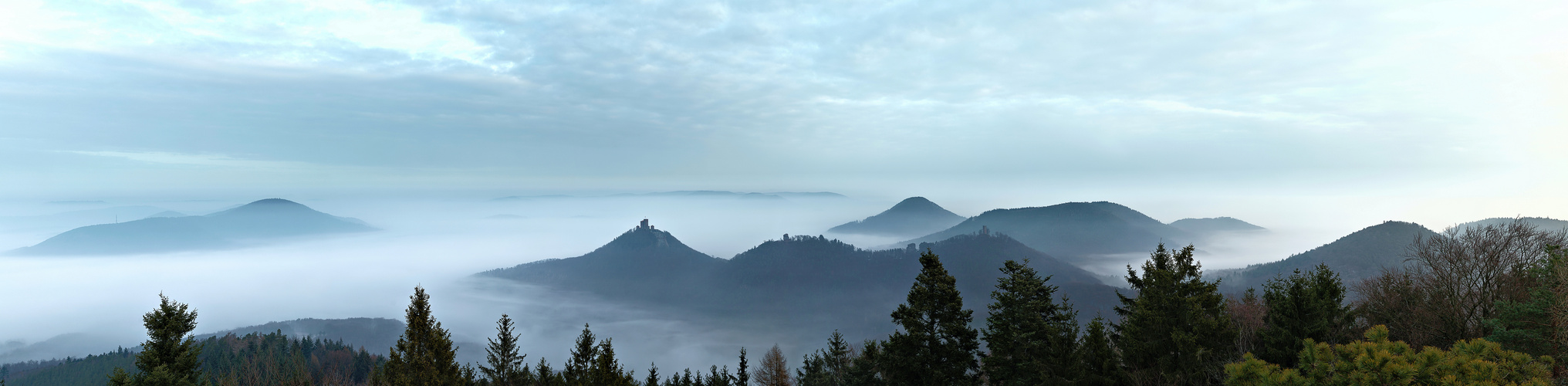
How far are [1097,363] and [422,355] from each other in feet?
119

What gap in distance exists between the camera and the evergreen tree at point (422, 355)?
35031mm

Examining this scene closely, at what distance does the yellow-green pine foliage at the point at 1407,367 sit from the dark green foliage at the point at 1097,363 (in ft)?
38.6

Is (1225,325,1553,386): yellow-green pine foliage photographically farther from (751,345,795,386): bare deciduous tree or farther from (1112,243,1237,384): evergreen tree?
(751,345,795,386): bare deciduous tree

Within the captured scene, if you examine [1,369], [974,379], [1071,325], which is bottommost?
[1,369]

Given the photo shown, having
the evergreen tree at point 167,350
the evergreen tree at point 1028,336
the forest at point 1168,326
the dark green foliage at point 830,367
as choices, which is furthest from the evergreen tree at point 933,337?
the evergreen tree at point 167,350

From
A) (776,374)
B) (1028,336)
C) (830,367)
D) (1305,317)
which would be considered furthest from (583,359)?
(1305,317)

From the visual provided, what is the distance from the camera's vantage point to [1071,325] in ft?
100

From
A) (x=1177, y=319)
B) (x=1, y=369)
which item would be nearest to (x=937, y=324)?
(x=1177, y=319)

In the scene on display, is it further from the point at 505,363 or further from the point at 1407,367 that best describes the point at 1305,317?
the point at 505,363

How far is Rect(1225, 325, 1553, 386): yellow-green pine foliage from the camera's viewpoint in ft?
42.8

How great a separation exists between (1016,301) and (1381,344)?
626 inches

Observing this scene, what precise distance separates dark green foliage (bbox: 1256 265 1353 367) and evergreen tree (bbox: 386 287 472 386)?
42034mm

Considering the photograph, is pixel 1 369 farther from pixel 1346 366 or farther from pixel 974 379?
pixel 1346 366

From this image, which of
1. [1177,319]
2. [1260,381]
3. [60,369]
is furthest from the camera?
[60,369]
